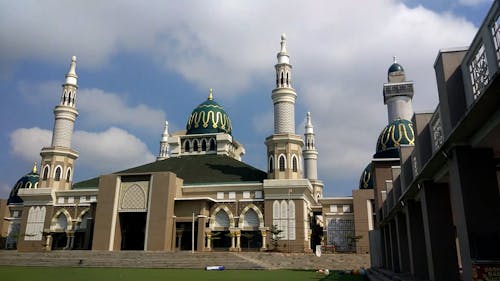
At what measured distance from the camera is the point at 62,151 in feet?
131

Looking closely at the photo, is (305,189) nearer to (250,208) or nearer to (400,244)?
(250,208)

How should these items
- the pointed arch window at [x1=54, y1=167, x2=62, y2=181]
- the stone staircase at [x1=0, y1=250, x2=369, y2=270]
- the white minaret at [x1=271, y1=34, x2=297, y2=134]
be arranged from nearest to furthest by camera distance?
the stone staircase at [x1=0, y1=250, x2=369, y2=270]
the white minaret at [x1=271, y1=34, x2=297, y2=134]
the pointed arch window at [x1=54, y1=167, x2=62, y2=181]

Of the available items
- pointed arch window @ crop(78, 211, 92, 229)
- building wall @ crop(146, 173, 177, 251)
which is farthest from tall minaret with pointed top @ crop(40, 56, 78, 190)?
building wall @ crop(146, 173, 177, 251)

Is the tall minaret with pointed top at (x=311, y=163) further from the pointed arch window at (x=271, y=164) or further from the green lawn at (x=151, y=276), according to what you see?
the green lawn at (x=151, y=276)

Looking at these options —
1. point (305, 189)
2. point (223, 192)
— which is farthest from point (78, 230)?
point (305, 189)

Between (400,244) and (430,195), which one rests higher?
(430,195)

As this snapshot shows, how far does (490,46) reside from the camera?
5.60m

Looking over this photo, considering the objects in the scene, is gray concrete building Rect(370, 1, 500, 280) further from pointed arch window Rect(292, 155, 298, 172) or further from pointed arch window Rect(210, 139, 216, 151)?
pointed arch window Rect(210, 139, 216, 151)

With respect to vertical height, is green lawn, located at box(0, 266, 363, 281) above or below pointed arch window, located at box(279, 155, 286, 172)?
below

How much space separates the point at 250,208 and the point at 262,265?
11.3 m

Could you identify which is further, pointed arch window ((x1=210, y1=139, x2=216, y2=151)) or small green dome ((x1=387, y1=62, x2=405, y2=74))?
small green dome ((x1=387, y1=62, x2=405, y2=74))

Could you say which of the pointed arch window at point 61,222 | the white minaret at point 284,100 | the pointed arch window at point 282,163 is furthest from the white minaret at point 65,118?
the pointed arch window at point 282,163

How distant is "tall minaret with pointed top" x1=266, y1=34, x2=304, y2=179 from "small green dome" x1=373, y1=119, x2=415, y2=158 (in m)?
10.0

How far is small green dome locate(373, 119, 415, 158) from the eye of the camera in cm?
4056
